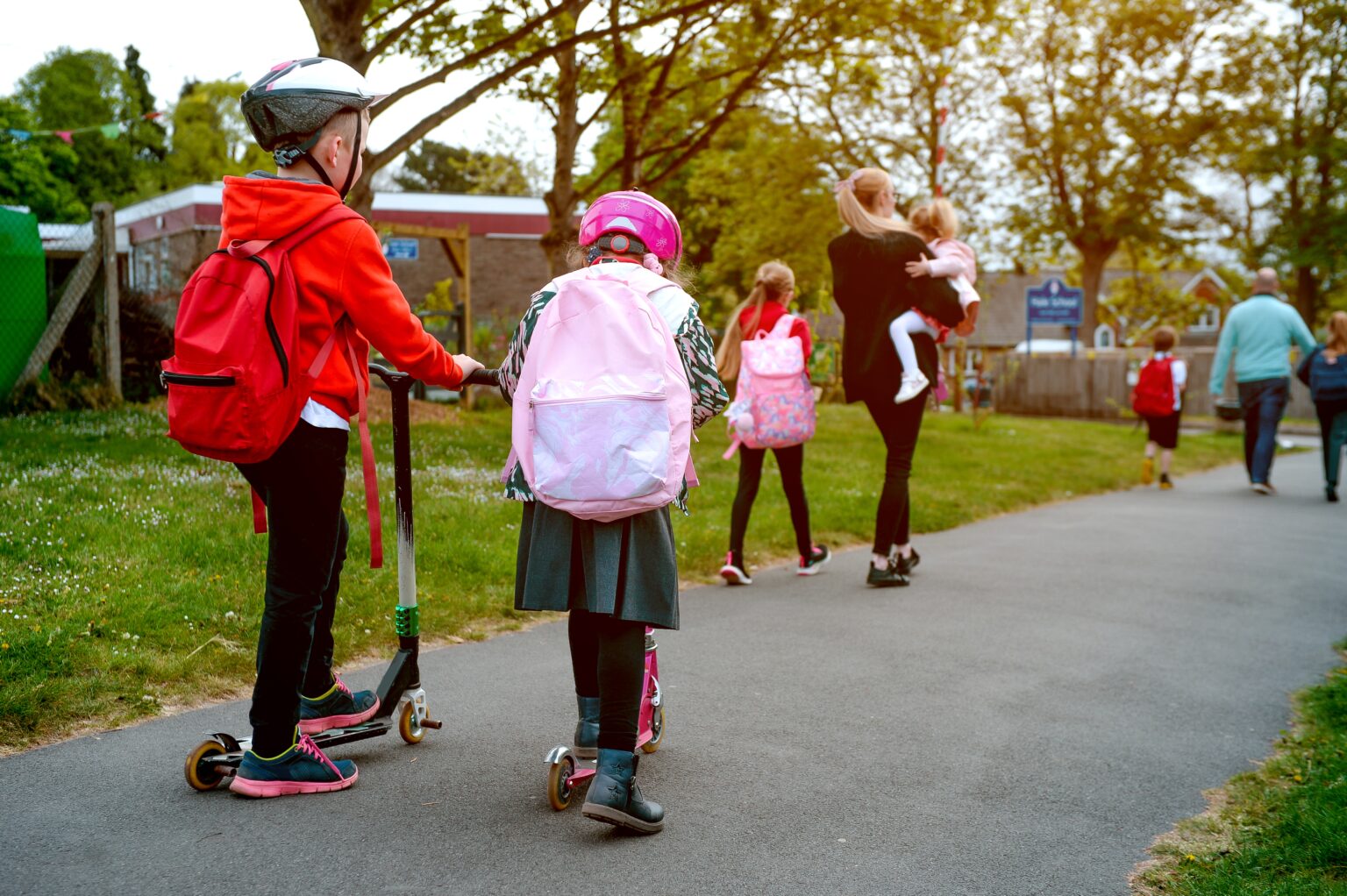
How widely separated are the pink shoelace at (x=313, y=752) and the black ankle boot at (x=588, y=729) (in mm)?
719

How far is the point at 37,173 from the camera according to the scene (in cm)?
4912

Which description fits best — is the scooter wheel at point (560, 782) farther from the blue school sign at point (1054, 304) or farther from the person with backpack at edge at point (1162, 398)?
the blue school sign at point (1054, 304)

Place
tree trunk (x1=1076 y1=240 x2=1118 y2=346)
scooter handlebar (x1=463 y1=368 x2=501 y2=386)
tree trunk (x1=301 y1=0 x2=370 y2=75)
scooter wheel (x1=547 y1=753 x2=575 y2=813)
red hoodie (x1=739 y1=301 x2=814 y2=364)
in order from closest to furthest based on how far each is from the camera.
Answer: scooter wheel (x1=547 y1=753 x2=575 y2=813) → scooter handlebar (x1=463 y1=368 x2=501 y2=386) → red hoodie (x1=739 y1=301 x2=814 y2=364) → tree trunk (x1=301 y1=0 x2=370 y2=75) → tree trunk (x1=1076 y1=240 x2=1118 y2=346)

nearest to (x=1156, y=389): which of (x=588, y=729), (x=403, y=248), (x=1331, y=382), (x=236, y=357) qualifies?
(x=1331, y=382)

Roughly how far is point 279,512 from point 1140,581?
5.93m

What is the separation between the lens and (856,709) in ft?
14.8

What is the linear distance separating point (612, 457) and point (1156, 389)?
12.0m

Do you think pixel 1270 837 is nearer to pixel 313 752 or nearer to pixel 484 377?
pixel 484 377

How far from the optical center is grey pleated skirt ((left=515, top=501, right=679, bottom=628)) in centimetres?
322

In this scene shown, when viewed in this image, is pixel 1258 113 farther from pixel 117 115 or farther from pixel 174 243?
pixel 117 115

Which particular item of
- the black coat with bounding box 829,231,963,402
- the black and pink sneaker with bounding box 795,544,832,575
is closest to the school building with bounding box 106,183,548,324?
the black and pink sneaker with bounding box 795,544,832,575

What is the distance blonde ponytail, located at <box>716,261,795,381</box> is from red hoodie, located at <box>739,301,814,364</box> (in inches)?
0.5

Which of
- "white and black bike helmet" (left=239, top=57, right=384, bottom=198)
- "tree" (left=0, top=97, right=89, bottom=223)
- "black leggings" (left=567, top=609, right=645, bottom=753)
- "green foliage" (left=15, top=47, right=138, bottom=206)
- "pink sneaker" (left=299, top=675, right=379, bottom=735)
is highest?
"green foliage" (left=15, top=47, right=138, bottom=206)

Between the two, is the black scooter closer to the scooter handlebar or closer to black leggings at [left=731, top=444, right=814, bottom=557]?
the scooter handlebar
